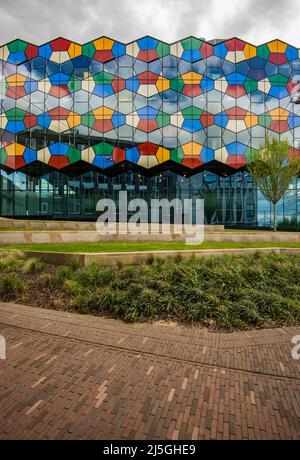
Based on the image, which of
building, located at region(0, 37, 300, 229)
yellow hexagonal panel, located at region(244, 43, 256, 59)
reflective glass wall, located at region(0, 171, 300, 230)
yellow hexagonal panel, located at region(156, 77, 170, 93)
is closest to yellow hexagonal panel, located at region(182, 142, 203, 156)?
building, located at region(0, 37, 300, 229)

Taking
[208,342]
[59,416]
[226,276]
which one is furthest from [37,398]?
[226,276]

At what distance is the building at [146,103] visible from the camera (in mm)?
29016

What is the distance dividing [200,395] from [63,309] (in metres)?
4.59

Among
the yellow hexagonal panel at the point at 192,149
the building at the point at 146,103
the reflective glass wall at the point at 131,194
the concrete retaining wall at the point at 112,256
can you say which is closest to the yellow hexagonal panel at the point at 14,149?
the building at the point at 146,103

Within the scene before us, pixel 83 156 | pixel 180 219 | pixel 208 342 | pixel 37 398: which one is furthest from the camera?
pixel 180 219

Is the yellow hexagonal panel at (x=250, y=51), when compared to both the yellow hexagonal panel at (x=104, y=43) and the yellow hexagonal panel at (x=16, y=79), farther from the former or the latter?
the yellow hexagonal panel at (x=16, y=79)

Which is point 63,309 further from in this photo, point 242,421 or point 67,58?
point 67,58

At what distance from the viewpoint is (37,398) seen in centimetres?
370

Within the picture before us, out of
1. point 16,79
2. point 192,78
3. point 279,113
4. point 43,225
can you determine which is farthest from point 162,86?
point 43,225

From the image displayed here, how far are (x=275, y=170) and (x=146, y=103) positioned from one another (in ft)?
49.2

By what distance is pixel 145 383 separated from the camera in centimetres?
409

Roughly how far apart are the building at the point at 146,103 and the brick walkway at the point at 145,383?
25.4m

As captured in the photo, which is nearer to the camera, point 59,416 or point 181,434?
point 181,434

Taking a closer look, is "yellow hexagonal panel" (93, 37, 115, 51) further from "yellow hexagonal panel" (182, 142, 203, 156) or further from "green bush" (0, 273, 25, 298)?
"green bush" (0, 273, 25, 298)
